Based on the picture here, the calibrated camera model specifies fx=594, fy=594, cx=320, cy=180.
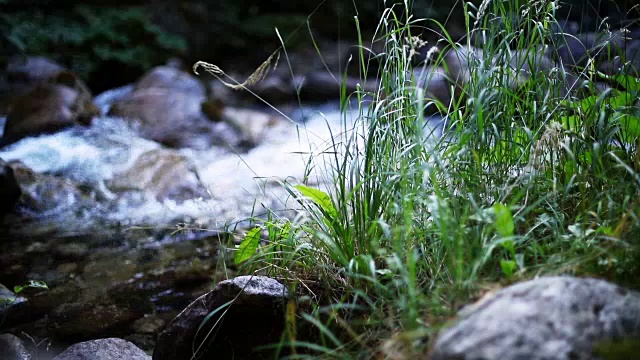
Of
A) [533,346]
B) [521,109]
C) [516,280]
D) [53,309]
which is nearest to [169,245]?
[53,309]

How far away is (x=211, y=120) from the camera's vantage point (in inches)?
238

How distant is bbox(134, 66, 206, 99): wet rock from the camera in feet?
21.8

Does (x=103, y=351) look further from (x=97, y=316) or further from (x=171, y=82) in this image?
(x=171, y=82)

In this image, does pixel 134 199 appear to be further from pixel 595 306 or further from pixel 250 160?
pixel 595 306

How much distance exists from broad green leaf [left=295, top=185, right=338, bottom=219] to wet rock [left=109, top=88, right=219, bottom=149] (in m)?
3.71

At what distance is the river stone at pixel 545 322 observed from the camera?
3.94 feet

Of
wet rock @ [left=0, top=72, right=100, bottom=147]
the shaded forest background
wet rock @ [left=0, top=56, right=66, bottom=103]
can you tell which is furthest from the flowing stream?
the shaded forest background

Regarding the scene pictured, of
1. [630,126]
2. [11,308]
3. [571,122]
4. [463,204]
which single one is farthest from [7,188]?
[630,126]

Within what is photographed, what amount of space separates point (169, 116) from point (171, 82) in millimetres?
888

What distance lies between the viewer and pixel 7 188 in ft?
13.4

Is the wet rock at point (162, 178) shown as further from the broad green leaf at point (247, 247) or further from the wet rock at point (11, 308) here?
the broad green leaf at point (247, 247)

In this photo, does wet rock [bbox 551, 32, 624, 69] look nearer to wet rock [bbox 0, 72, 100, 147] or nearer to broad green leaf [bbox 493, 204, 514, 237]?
broad green leaf [bbox 493, 204, 514, 237]

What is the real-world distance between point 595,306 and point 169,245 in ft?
9.03

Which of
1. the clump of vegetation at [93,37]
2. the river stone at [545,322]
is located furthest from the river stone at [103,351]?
the clump of vegetation at [93,37]
